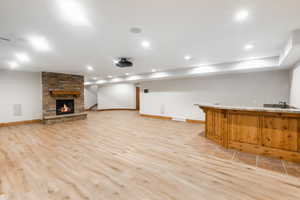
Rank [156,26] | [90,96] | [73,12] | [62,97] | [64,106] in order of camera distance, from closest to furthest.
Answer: [73,12] < [156,26] < [62,97] < [64,106] < [90,96]

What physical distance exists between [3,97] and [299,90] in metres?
11.1

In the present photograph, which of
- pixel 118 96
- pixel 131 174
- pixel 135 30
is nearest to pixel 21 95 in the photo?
pixel 118 96

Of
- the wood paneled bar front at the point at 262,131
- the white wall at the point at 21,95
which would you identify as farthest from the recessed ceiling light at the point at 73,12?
the white wall at the point at 21,95

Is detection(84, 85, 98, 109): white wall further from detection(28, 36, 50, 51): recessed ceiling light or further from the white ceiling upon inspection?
detection(28, 36, 50, 51): recessed ceiling light

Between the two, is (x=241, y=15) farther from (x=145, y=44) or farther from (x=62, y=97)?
(x=62, y=97)

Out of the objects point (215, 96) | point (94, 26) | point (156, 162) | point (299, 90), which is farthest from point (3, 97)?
point (299, 90)

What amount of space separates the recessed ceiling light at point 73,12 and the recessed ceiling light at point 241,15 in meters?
2.39

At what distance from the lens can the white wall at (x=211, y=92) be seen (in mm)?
5391

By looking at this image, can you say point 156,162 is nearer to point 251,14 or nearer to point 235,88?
point 251,14

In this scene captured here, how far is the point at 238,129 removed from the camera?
346cm

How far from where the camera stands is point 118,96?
12320 millimetres

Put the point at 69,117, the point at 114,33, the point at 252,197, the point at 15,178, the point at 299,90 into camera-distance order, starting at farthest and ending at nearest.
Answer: the point at 69,117 → the point at 299,90 → the point at 114,33 → the point at 15,178 → the point at 252,197

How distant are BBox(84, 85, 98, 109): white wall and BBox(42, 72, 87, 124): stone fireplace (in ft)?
13.2

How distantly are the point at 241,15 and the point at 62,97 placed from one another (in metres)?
8.20
